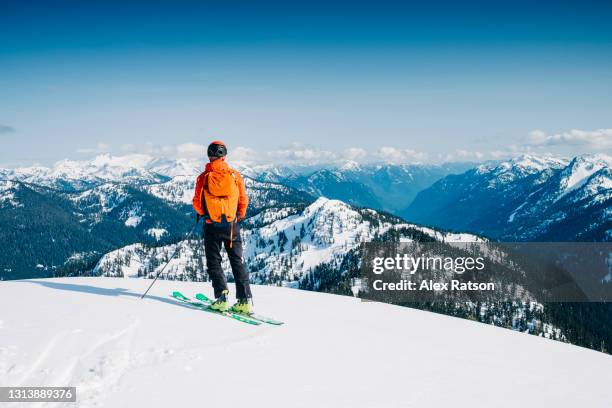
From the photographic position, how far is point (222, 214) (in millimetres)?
9312

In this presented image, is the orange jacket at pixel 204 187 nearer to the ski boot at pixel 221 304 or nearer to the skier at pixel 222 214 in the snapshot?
the skier at pixel 222 214

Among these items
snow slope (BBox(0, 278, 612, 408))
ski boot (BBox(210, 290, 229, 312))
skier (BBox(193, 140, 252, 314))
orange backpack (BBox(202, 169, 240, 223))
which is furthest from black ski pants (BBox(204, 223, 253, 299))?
snow slope (BBox(0, 278, 612, 408))

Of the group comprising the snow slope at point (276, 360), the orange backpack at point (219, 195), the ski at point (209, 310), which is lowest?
the snow slope at point (276, 360)

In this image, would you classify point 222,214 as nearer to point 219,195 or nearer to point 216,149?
point 219,195

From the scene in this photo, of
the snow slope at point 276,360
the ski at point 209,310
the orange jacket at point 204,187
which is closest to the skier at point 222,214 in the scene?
the orange jacket at point 204,187

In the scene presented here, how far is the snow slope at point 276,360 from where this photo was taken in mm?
5234

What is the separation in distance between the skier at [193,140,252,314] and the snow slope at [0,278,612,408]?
3.35ft

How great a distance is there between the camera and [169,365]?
5781 millimetres

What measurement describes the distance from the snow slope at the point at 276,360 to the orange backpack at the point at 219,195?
248cm

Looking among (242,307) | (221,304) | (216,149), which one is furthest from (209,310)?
(216,149)

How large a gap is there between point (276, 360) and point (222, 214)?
4142 millimetres

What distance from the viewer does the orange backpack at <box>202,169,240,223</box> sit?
9.20 metres

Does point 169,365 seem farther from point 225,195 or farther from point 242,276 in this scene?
point 225,195

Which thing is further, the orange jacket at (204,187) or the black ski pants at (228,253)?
the black ski pants at (228,253)
